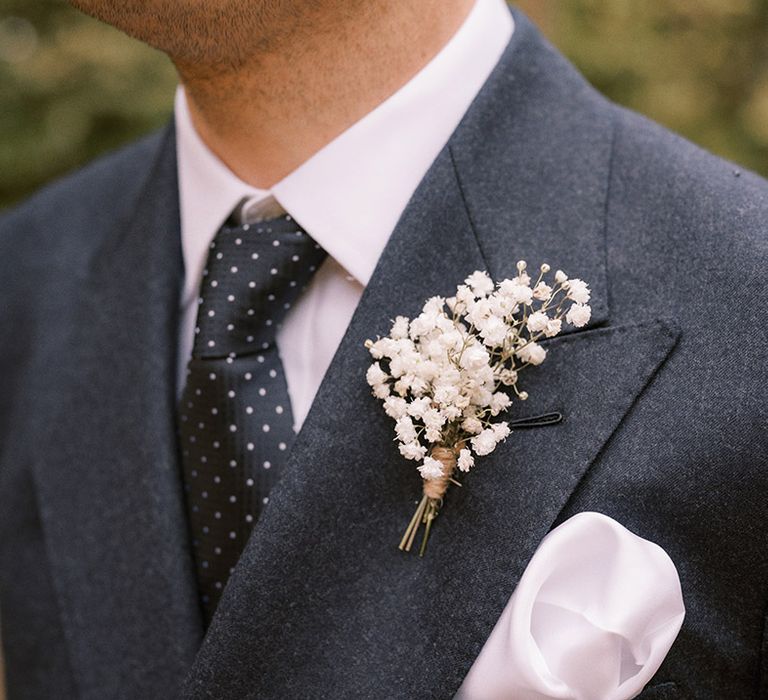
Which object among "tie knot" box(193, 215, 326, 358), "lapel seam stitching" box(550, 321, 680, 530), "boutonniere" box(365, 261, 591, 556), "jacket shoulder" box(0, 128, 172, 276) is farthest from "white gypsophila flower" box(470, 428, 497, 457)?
"jacket shoulder" box(0, 128, 172, 276)

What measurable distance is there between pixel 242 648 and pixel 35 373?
62 cm

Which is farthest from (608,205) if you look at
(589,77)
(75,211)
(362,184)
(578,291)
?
(589,77)

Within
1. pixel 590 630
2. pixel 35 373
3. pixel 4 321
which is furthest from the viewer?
pixel 4 321

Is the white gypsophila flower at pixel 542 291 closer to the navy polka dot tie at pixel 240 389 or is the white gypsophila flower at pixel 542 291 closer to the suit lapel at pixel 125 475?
the navy polka dot tie at pixel 240 389

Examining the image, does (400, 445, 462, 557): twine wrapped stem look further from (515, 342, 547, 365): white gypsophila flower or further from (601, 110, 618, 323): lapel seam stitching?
(601, 110, 618, 323): lapel seam stitching

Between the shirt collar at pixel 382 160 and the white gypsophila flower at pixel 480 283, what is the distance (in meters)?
0.16

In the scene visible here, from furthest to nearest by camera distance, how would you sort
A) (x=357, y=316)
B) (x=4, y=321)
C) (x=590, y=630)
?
(x=4, y=321) < (x=357, y=316) < (x=590, y=630)

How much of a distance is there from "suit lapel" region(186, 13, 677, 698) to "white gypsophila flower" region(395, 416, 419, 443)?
75mm

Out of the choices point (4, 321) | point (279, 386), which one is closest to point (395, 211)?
point (279, 386)

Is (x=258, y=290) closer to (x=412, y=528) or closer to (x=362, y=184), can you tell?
(x=362, y=184)

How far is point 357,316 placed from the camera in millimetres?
1010

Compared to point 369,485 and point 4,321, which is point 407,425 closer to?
point 369,485

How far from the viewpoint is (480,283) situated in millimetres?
946

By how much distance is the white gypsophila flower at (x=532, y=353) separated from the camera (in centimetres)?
93
